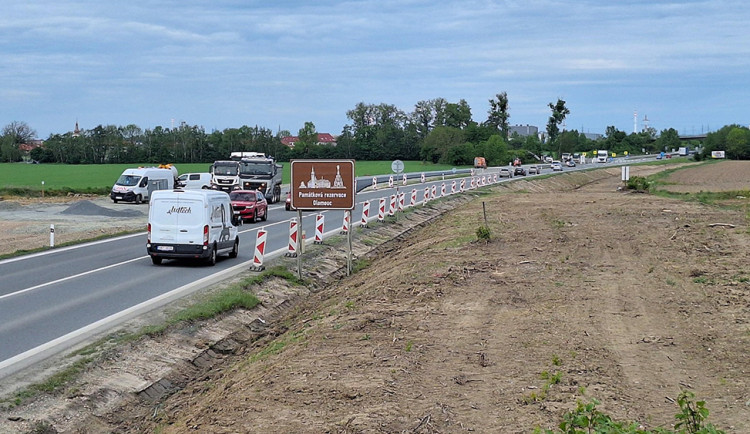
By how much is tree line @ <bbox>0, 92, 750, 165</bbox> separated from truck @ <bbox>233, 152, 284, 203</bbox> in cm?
5594

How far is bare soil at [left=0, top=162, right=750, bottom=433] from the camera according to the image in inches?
344

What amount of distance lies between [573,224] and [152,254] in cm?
1470

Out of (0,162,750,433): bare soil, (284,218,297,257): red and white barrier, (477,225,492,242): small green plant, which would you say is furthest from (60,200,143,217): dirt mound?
(477,225,492,242): small green plant

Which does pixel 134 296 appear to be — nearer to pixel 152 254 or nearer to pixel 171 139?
pixel 152 254

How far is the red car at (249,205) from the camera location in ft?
123

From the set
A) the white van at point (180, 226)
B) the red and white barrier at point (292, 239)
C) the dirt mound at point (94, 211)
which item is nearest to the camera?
the white van at point (180, 226)

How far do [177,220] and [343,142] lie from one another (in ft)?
393

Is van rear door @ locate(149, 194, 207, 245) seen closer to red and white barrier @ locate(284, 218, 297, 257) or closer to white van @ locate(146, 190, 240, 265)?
white van @ locate(146, 190, 240, 265)

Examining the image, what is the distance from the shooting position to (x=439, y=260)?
20.5 meters

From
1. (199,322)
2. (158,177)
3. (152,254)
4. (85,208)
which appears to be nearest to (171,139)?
(158,177)

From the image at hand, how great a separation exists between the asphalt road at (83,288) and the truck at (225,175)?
2083cm

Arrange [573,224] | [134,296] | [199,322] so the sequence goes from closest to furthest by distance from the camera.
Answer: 1. [199,322]
2. [134,296]
3. [573,224]

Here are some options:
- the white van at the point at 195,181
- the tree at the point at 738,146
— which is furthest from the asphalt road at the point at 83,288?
the tree at the point at 738,146

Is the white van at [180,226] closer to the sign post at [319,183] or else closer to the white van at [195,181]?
the sign post at [319,183]
